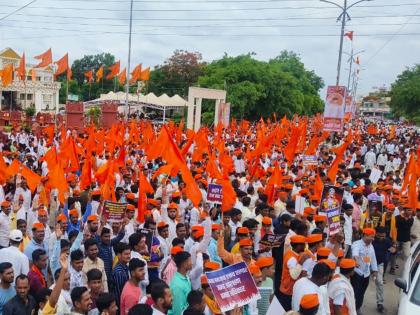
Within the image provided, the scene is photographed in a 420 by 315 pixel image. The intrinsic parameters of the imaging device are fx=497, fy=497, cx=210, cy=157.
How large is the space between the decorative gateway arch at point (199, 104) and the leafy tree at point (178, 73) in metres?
23.2

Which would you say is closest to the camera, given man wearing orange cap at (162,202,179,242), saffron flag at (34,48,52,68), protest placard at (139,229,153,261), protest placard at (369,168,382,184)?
protest placard at (139,229,153,261)

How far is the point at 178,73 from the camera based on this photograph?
184 feet

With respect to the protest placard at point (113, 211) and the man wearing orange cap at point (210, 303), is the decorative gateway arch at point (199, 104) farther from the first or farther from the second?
the man wearing orange cap at point (210, 303)

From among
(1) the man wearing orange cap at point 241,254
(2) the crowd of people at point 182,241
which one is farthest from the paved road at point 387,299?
(1) the man wearing orange cap at point 241,254

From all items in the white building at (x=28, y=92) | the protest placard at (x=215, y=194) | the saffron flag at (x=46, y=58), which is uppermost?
the saffron flag at (x=46, y=58)

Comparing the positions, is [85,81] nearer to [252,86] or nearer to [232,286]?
[252,86]

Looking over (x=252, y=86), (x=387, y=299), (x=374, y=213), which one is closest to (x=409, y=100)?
(x=252, y=86)

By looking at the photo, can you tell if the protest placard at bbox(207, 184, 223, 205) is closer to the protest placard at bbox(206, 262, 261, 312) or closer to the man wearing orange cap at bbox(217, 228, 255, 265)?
the man wearing orange cap at bbox(217, 228, 255, 265)

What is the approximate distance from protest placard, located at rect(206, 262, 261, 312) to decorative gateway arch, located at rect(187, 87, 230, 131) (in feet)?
83.4

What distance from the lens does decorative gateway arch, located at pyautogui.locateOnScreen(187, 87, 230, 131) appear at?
29.8m

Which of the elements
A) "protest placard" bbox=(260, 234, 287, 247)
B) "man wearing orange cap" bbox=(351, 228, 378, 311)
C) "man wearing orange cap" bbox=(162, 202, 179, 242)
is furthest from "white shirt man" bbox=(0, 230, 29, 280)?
"man wearing orange cap" bbox=(351, 228, 378, 311)

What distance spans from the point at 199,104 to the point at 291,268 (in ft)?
84.9

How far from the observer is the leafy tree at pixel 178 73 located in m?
55.7

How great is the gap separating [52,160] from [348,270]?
698 cm
